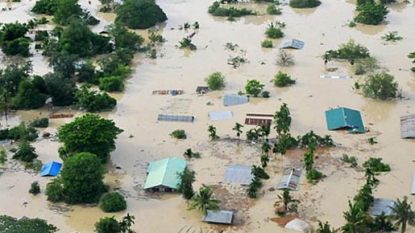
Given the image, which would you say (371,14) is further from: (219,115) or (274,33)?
(219,115)

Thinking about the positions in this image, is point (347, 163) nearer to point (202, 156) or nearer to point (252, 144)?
point (252, 144)

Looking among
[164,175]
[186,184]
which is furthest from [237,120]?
[186,184]

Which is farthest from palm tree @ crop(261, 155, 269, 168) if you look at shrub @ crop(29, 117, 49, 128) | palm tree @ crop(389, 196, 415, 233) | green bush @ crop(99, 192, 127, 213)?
shrub @ crop(29, 117, 49, 128)

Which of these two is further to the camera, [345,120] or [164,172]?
[345,120]

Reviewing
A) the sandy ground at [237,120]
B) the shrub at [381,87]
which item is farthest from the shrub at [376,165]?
the shrub at [381,87]

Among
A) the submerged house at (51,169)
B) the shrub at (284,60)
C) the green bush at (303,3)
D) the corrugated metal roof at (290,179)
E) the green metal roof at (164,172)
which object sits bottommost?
the green bush at (303,3)

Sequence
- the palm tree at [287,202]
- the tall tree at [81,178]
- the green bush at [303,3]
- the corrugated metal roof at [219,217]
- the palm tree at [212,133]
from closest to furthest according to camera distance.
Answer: the corrugated metal roof at [219,217] < the palm tree at [287,202] < the tall tree at [81,178] < the palm tree at [212,133] < the green bush at [303,3]

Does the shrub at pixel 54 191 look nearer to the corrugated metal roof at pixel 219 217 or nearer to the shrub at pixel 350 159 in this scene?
the corrugated metal roof at pixel 219 217

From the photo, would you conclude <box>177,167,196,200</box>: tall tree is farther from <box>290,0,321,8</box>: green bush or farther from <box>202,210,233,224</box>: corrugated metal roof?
<box>290,0,321,8</box>: green bush
